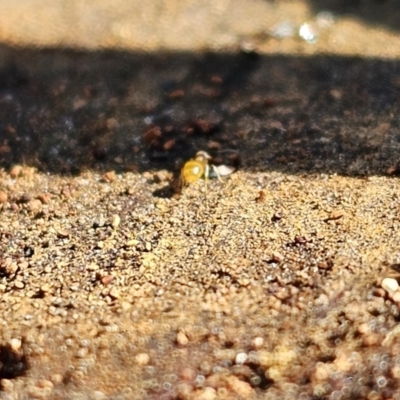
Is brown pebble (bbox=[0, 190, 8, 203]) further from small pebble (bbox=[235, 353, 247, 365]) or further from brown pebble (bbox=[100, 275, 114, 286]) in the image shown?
small pebble (bbox=[235, 353, 247, 365])

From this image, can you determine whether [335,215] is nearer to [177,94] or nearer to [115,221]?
[115,221]

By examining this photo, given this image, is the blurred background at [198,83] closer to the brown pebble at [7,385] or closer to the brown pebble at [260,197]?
the brown pebble at [260,197]

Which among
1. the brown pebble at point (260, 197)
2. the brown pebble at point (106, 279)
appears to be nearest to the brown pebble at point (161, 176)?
the brown pebble at point (260, 197)

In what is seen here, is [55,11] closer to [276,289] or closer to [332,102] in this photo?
[332,102]

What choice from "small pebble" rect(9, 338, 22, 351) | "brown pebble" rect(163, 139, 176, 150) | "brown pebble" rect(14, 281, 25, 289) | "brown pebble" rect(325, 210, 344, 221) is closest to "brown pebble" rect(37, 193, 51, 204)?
"brown pebble" rect(14, 281, 25, 289)

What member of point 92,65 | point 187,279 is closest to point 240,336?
point 187,279

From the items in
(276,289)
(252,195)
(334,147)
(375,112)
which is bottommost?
(276,289)

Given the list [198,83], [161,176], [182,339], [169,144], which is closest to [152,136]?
[169,144]
